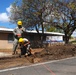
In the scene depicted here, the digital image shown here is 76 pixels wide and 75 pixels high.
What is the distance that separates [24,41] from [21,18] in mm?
21464

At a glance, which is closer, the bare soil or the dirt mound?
the bare soil

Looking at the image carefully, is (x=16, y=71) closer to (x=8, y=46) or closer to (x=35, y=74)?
(x=35, y=74)

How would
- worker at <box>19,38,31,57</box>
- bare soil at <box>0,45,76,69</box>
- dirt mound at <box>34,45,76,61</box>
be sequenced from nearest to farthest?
bare soil at <box>0,45,76,69</box> → worker at <box>19,38,31,57</box> → dirt mound at <box>34,45,76,61</box>

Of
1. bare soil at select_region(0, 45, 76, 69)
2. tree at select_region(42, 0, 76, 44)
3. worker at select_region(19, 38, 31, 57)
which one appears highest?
tree at select_region(42, 0, 76, 44)

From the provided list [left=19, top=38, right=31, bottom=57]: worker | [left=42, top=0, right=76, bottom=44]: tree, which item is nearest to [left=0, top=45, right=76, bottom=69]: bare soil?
[left=19, top=38, right=31, bottom=57]: worker

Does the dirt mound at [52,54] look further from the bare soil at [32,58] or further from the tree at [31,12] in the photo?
the tree at [31,12]

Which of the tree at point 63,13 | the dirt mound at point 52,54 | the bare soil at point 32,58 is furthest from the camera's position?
the tree at point 63,13

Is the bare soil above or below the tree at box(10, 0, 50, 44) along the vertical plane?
below

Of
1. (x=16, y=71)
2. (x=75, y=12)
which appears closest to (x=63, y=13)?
(x=75, y=12)

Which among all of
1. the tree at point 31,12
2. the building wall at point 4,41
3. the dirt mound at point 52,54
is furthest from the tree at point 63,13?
the dirt mound at point 52,54

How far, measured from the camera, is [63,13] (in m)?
31.2

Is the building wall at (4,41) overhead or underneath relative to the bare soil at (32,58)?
overhead

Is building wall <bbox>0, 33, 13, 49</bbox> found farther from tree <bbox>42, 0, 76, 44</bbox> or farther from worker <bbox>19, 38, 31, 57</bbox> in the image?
worker <bbox>19, 38, 31, 57</bbox>

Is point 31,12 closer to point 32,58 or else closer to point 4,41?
point 4,41
